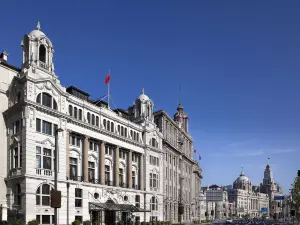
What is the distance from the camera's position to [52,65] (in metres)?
71.5

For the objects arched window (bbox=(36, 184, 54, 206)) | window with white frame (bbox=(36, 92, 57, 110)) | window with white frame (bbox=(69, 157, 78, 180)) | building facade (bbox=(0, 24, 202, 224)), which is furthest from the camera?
window with white frame (bbox=(69, 157, 78, 180))

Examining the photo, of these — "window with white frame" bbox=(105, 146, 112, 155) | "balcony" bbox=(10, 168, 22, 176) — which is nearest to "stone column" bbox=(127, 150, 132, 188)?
"window with white frame" bbox=(105, 146, 112, 155)

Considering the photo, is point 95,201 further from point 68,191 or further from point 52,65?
point 52,65

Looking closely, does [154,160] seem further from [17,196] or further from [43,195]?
[17,196]

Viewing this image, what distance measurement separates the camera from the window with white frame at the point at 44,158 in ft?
214

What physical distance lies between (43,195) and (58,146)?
7.86m

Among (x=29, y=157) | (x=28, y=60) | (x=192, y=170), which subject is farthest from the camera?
(x=192, y=170)

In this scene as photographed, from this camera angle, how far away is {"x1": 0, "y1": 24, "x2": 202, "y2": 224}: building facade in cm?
6384

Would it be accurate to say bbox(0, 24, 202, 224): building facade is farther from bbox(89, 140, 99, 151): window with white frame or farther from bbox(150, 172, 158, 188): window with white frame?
bbox(150, 172, 158, 188): window with white frame

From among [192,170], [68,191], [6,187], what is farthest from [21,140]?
[192,170]

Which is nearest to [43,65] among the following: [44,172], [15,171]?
[44,172]

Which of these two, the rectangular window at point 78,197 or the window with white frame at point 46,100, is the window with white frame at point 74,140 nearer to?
the window with white frame at point 46,100

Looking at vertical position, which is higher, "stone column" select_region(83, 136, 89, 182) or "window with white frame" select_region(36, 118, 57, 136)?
"window with white frame" select_region(36, 118, 57, 136)

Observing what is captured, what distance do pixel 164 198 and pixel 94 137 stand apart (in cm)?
3808
